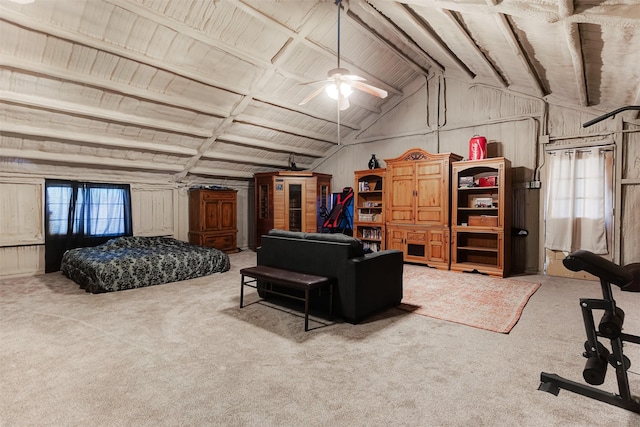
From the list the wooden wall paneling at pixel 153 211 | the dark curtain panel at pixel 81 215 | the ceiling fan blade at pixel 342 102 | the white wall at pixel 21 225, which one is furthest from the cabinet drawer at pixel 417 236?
the white wall at pixel 21 225

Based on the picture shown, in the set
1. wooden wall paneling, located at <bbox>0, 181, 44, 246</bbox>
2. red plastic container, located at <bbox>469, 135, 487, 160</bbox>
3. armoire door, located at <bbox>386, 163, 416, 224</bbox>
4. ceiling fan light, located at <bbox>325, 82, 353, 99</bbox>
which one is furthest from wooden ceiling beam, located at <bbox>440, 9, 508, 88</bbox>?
wooden wall paneling, located at <bbox>0, 181, 44, 246</bbox>

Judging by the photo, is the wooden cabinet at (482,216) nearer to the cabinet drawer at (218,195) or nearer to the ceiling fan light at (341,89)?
the ceiling fan light at (341,89)

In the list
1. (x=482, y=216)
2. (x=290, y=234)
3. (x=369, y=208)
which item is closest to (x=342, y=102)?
(x=290, y=234)

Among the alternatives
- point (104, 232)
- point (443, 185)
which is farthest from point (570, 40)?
point (104, 232)

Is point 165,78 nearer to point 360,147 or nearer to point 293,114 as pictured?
point 293,114

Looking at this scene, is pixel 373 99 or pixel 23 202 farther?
pixel 373 99

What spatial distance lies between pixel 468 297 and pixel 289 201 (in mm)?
4586

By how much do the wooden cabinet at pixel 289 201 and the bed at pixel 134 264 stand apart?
2138mm

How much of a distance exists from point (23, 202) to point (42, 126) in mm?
1480

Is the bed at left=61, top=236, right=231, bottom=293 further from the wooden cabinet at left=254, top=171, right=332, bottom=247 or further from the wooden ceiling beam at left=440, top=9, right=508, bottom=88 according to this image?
the wooden ceiling beam at left=440, top=9, right=508, bottom=88

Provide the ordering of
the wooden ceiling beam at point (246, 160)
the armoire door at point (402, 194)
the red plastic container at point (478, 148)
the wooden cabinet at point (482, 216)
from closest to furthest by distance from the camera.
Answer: the wooden cabinet at point (482, 216) → the red plastic container at point (478, 148) → the armoire door at point (402, 194) → the wooden ceiling beam at point (246, 160)

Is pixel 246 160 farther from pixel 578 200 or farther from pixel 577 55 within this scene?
pixel 578 200

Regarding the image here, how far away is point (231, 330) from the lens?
10.00 feet

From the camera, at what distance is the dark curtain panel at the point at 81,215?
5609 millimetres
